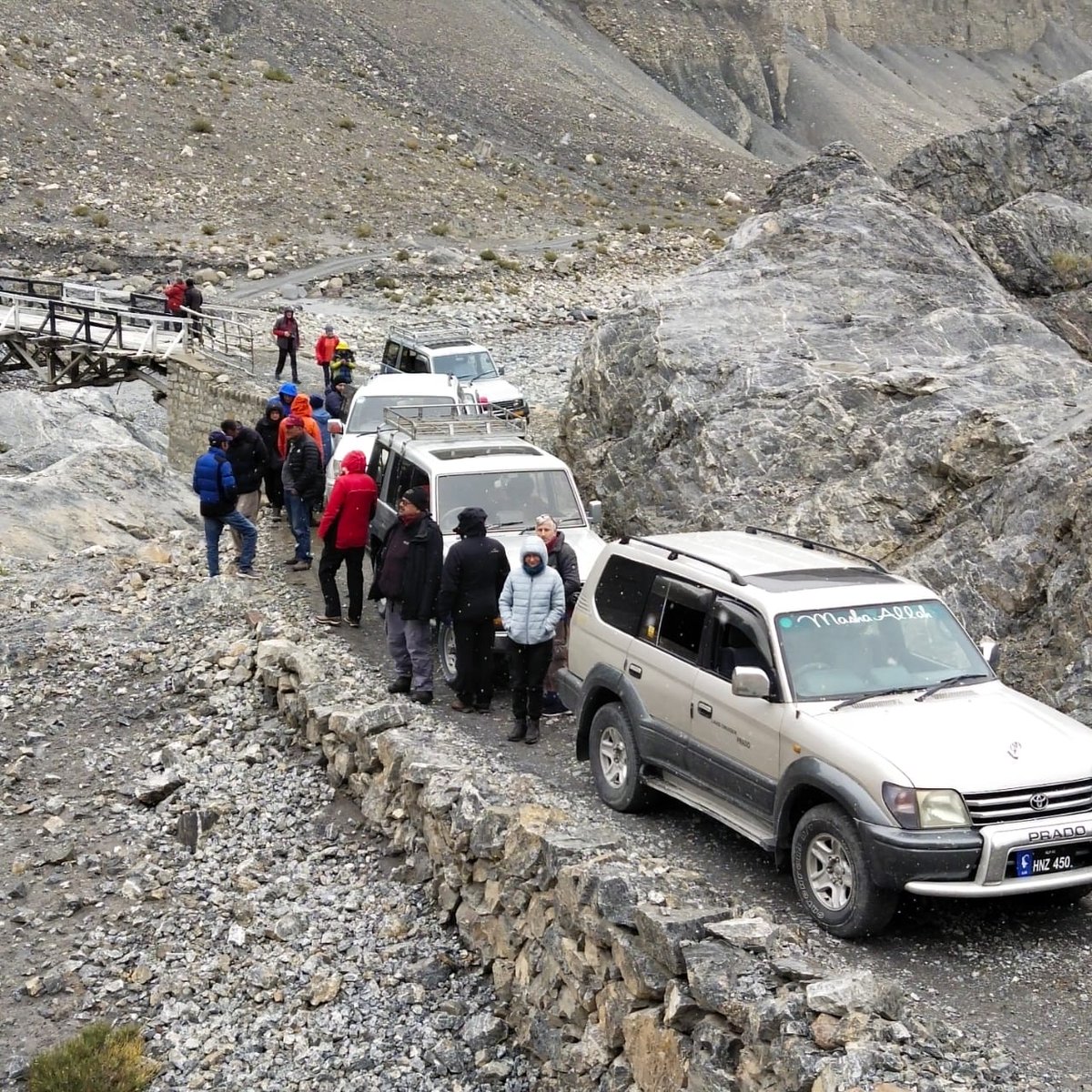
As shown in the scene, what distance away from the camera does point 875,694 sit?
834 cm

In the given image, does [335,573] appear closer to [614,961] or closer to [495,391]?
[614,961]

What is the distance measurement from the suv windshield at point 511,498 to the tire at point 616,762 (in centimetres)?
342

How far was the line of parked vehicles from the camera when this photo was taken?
745 cm

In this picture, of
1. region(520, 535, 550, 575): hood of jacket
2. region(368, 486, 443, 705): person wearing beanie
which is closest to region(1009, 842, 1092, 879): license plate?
region(520, 535, 550, 575): hood of jacket

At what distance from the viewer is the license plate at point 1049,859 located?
748cm

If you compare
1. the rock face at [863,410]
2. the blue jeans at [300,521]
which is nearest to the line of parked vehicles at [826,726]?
the rock face at [863,410]

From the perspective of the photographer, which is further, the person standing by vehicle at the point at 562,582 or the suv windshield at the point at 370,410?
the suv windshield at the point at 370,410

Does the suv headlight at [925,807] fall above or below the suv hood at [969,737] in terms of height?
below

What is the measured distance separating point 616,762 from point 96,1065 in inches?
161

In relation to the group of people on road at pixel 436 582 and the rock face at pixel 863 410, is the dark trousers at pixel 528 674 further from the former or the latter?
the rock face at pixel 863 410

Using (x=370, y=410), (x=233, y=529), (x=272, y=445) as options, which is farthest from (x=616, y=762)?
(x=370, y=410)

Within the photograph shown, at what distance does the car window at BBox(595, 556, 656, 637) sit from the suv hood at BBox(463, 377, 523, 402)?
14229 mm

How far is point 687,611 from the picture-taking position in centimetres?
933

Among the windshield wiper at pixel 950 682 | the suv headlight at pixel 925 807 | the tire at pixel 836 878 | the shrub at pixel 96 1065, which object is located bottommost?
the shrub at pixel 96 1065
